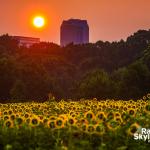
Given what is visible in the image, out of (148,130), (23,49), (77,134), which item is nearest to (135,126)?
(148,130)

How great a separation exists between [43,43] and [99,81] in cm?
4873

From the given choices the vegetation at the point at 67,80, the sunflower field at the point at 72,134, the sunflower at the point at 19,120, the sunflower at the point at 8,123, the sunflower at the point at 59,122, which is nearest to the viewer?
the sunflower field at the point at 72,134

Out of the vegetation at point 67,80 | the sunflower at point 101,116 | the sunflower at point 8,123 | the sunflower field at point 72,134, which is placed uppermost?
the vegetation at point 67,80

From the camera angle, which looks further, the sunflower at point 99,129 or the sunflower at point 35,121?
the sunflower at point 35,121

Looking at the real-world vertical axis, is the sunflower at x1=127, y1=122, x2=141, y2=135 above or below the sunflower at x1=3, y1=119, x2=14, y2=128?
below

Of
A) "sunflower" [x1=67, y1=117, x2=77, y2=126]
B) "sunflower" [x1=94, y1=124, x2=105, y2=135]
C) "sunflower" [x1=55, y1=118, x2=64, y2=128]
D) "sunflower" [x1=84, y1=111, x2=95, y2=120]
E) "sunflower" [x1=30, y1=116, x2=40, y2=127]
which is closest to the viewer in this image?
"sunflower" [x1=94, y1=124, x2=105, y2=135]

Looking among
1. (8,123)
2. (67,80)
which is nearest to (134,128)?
(8,123)

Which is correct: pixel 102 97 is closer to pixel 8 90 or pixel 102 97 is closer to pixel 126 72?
pixel 126 72

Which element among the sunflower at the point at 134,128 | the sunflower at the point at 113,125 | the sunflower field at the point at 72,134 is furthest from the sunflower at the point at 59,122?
the sunflower at the point at 134,128

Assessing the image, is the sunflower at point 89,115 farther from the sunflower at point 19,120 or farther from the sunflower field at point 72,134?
the sunflower at point 19,120

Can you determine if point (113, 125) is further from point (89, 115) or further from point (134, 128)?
point (89, 115)

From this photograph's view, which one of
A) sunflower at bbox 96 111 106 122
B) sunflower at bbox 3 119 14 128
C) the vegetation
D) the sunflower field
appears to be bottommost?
the sunflower field

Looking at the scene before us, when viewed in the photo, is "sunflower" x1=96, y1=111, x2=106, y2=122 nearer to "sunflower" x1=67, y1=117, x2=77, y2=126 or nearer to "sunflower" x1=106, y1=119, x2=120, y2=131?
"sunflower" x1=106, y1=119, x2=120, y2=131

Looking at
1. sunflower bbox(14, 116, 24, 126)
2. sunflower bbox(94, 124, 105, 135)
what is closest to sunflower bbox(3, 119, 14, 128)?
sunflower bbox(14, 116, 24, 126)
